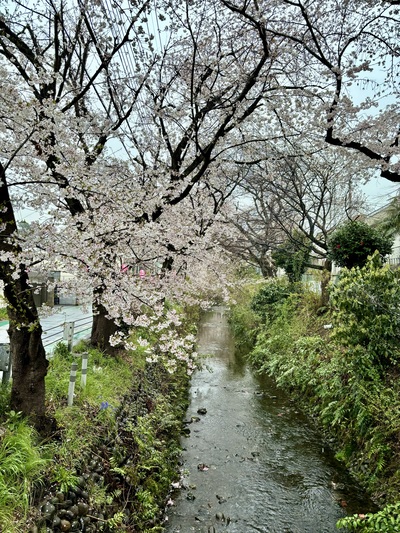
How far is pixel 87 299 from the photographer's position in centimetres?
562

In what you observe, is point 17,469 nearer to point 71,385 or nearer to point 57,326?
point 71,385

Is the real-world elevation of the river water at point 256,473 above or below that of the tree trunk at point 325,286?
below

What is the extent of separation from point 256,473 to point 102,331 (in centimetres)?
378

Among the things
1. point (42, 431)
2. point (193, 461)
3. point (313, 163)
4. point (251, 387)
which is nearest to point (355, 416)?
point (193, 461)

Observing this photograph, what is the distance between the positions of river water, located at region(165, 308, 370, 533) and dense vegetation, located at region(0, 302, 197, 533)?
395 millimetres

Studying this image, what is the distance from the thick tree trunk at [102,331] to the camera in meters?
7.10

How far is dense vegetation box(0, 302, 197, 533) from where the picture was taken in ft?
9.64

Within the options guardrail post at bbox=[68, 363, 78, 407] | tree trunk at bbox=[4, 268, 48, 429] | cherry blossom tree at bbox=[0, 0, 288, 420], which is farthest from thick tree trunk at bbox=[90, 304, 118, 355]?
tree trunk at bbox=[4, 268, 48, 429]

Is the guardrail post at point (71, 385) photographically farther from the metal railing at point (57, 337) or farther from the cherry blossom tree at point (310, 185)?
the cherry blossom tree at point (310, 185)

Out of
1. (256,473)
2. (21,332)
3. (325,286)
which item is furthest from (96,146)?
(325,286)

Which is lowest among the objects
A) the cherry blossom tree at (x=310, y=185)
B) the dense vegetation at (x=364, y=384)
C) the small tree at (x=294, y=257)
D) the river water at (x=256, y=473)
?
the river water at (x=256, y=473)

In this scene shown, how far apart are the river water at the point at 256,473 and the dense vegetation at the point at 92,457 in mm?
395

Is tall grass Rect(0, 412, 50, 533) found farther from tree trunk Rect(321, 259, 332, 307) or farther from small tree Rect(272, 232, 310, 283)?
small tree Rect(272, 232, 310, 283)

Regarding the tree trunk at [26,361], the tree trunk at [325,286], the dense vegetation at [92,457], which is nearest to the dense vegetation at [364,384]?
the dense vegetation at [92,457]
